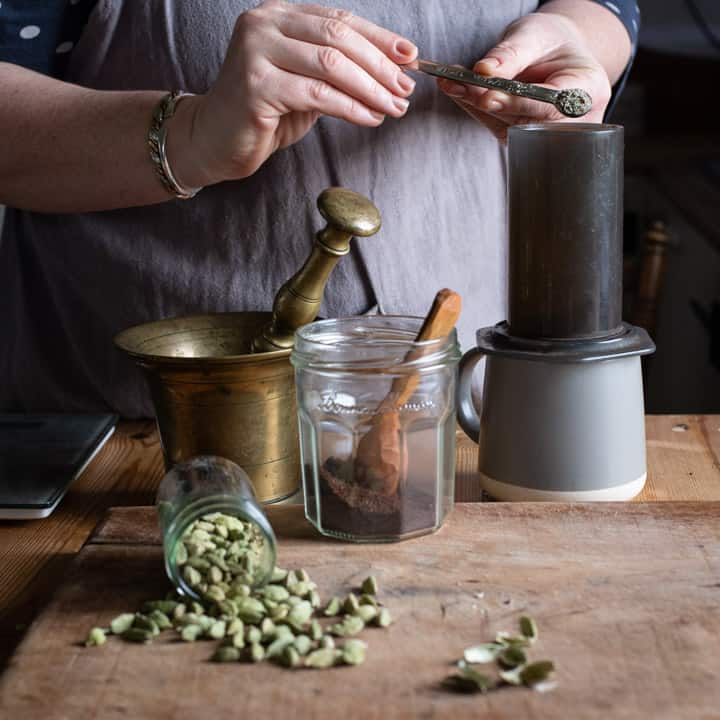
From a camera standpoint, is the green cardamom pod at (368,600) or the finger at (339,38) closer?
the green cardamom pod at (368,600)

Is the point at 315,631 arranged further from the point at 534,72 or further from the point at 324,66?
the point at 534,72

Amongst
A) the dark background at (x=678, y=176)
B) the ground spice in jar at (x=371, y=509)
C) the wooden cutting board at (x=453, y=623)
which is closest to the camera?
the wooden cutting board at (x=453, y=623)

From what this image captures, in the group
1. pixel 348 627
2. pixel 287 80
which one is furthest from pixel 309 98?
pixel 348 627

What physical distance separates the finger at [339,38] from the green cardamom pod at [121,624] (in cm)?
51

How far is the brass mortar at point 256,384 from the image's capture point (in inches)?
35.8

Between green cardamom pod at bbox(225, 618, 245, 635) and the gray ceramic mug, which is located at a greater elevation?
the gray ceramic mug

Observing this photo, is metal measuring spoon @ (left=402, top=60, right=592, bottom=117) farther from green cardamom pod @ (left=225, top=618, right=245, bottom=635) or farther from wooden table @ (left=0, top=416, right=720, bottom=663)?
green cardamom pod @ (left=225, top=618, right=245, bottom=635)

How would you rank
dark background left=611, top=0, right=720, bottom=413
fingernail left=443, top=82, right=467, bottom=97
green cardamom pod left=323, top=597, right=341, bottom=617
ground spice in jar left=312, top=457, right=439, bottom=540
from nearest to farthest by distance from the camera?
green cardamom pod left=323, top=597, right=341, bottom=617 → ground spice in jar left=312, top=457, right=439, bottom=540 → fingernail left=443, top=82, right=467, bottom=97 → dark background left=611, top=0, right=720, bottom=413

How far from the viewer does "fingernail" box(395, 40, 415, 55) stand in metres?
1.00

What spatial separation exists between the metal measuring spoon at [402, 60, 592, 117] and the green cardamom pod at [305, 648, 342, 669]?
540 millimetres

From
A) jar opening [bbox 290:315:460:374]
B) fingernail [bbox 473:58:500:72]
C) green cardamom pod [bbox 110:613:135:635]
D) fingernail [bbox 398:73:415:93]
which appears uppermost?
fingernail [bbox 473:58:500:72]

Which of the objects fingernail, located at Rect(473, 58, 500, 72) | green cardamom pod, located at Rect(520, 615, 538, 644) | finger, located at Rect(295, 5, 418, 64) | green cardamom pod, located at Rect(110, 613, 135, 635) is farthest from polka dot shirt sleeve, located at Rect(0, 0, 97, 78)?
green cardamom pod, located at Rect(520, 615, 538, 644)

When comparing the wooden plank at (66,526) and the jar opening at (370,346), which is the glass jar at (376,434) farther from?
the wooden plank at (66,526)

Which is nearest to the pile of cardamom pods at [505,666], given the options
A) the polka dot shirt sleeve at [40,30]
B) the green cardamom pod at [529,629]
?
the green cardamom pod at [529,629]
